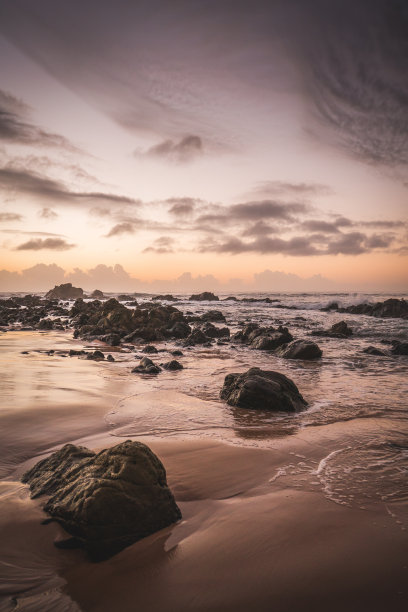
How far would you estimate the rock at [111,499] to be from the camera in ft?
8.18

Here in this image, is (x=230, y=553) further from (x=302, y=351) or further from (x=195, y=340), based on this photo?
(x=195, y=340)

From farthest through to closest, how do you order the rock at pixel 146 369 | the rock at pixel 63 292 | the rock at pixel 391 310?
the rock at pixel 63 292
the rock at pixel 391 310
the rock at pixel 146 369

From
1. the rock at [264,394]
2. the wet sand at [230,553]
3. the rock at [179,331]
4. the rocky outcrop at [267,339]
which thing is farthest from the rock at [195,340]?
the wet sand at [230,553]

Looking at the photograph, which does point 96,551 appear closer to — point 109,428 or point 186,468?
point 186,468

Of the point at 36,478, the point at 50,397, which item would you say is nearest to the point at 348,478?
the point at 36,478

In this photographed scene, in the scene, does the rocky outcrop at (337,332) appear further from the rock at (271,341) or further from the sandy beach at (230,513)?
the sandy beach at (230,513)

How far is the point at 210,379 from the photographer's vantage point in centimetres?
898

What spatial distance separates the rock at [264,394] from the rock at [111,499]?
383 cm

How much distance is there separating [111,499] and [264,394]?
14.5 feet

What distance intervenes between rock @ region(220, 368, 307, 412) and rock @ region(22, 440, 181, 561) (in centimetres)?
383

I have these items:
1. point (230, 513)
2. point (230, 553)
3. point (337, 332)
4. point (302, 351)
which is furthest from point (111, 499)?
point (337, 332)

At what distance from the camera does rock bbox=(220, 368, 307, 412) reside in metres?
6.44

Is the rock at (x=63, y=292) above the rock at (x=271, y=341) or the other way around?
above

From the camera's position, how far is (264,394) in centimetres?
655
